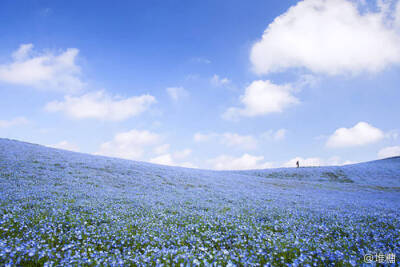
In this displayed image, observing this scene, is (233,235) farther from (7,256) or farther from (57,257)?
(7,256)

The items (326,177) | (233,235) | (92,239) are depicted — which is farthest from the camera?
(326,177)

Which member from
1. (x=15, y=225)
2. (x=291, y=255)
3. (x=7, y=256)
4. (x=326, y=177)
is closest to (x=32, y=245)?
(x=7, y=256)

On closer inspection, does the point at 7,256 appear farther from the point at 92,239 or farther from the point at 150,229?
the point at 150,229

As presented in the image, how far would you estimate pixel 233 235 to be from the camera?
716 centimetres

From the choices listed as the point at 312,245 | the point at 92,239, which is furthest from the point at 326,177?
the point at 92,239

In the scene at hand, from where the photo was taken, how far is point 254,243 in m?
6.24

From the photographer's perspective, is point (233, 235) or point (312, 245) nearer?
point (312, 245)

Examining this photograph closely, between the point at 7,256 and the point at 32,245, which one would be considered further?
the point at 32,245

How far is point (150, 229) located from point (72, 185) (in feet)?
39.8

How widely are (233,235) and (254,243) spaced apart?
1.06 m

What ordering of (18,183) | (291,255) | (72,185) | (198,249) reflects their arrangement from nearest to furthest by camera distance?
(291,255)
(198,249)
(18,183)
(72,185)

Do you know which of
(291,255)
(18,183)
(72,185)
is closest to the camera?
(291,255)

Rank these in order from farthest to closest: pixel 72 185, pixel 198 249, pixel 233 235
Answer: pixel 72 185, pixel 233 235, pixel 198 249

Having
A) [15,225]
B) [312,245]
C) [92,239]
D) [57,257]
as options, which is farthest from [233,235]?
[15,225]
